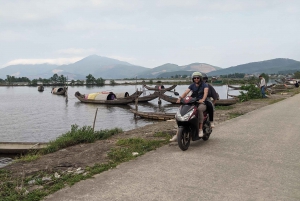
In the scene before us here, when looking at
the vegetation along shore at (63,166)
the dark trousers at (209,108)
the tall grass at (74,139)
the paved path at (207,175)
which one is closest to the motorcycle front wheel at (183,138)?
the paved path at (207,175)

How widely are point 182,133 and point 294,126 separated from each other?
4.82 meters

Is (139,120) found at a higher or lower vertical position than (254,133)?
lower

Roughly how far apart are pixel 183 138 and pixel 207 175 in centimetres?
150

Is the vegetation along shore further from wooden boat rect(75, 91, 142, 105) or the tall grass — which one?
wooden boat rect(75, 91, 142, 105)

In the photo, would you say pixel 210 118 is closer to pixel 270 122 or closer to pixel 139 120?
pixel 270 122

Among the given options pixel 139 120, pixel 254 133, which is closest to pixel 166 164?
pixel 254 133

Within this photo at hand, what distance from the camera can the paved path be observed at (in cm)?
355

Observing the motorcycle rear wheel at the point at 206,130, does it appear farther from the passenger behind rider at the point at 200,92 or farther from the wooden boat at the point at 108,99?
the wooden boat at the point at 108,99

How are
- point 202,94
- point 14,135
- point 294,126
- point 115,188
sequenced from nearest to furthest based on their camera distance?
point 115,188 < point 202,94 < point 294,126 < point 14,135

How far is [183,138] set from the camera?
5688 millimetres

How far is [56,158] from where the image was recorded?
5707mm

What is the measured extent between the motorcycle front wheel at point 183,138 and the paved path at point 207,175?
0.43ft

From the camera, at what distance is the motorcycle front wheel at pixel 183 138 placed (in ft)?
18.1

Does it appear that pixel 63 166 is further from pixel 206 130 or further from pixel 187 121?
pixel 206 130
